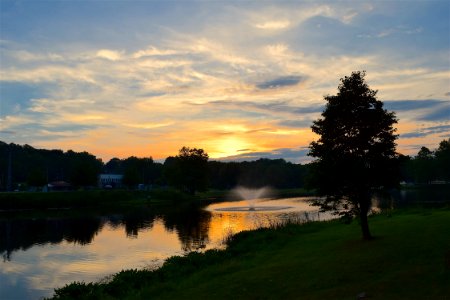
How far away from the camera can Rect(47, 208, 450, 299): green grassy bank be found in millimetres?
18609

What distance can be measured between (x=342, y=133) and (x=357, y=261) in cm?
1142

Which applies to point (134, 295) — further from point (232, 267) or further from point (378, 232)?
point (378, 232)

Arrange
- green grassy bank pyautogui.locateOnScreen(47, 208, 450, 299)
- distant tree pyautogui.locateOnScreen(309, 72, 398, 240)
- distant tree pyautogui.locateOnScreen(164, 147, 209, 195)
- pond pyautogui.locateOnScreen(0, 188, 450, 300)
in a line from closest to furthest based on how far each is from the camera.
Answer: green grassy bank pyautogui.locateOnScreen(47, 208, 450, 299) → distant tree pyautogui.locateOnScreen(309, 72, 398, 240) → pond pyautogui.locateOnScreen(0, 188, 450, 300) → distant tree pyautogui.locateOnScreen(164, 147, 209, 195)

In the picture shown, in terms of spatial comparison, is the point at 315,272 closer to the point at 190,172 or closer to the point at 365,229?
the point at 365,229

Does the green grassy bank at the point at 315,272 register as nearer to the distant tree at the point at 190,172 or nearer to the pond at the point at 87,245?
the pond at the point at 87,245

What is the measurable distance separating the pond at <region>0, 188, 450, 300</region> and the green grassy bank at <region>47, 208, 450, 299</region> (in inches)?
240

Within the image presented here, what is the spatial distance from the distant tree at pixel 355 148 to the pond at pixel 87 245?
56.2 ft

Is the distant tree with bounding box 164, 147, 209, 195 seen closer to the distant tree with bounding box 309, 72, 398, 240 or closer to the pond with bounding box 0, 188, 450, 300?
the pond with bounding box 0, 188, 450, 300

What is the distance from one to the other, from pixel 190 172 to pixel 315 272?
150334mm

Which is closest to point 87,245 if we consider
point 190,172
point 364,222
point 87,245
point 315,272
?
point 87,245

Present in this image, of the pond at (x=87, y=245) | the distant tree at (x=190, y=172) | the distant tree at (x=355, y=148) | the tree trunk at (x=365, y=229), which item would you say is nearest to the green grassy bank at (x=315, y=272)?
the tree trunk at (x=365, y=229)

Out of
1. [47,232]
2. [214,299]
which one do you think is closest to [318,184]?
[214,299]

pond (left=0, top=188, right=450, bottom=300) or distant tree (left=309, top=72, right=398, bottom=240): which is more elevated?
distant tree (left=309, top=72, right=398, bottom=240)

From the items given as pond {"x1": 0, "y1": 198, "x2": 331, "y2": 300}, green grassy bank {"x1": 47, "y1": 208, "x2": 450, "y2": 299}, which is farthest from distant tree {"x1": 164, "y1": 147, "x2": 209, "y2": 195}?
green grassy bank {"x1": 47, "y1": 208, "x2": 450, "y2": 299}
